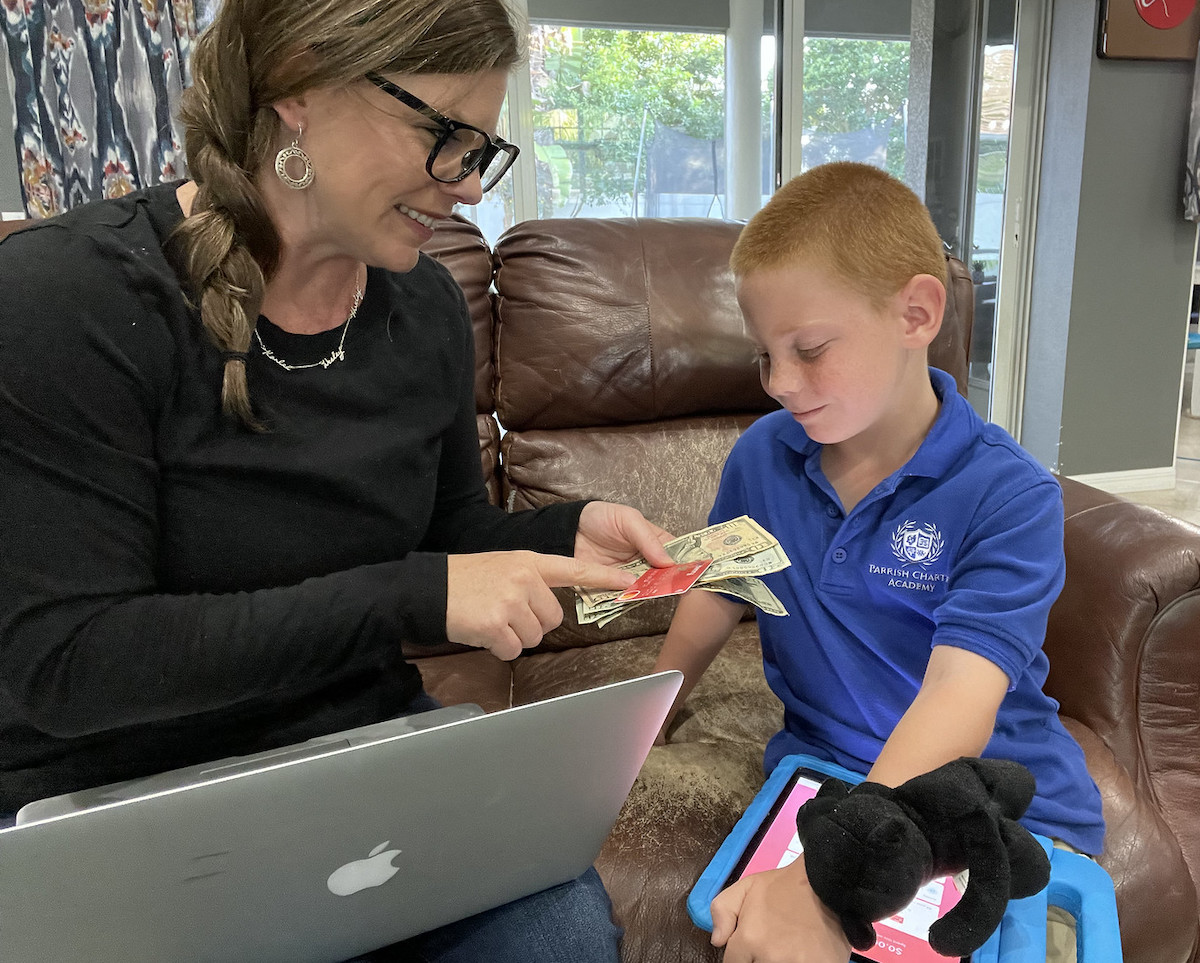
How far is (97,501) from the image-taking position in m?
0.83

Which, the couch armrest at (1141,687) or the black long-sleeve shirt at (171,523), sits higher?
the black long-sleeve shirt at (171,523)

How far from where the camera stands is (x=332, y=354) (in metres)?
1.04

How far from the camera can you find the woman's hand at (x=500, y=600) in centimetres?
88

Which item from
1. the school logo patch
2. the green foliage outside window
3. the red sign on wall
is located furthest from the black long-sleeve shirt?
the red sign on wall

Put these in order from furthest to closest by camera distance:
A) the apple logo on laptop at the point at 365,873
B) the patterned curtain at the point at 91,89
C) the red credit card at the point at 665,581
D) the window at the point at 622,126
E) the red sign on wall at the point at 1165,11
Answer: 1. the window at the point at 622,126
2. the red sign on wall at the point at 1165,11
3. the patterned curtain at the point at 91,89
4. the red credit card at the point at 665,581
5. the apple logo on laptop at the point at 365,873

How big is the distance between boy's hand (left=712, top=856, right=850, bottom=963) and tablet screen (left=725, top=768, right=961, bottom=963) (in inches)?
2.5

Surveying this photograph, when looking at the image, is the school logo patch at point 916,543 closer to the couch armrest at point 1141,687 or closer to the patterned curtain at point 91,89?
the couch armrest at point 1141,687

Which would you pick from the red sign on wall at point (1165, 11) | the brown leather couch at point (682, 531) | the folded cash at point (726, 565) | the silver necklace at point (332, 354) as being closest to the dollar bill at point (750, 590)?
the folded cash at point (726, 565)

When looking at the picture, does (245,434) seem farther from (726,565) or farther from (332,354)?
(726,565)

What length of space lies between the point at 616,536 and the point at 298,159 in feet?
1.92

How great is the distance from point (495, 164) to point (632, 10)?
146 inches

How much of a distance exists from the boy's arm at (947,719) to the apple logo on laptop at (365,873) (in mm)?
519

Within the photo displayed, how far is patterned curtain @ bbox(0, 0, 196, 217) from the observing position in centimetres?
286

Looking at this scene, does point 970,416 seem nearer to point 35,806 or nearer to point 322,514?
point 322,514
